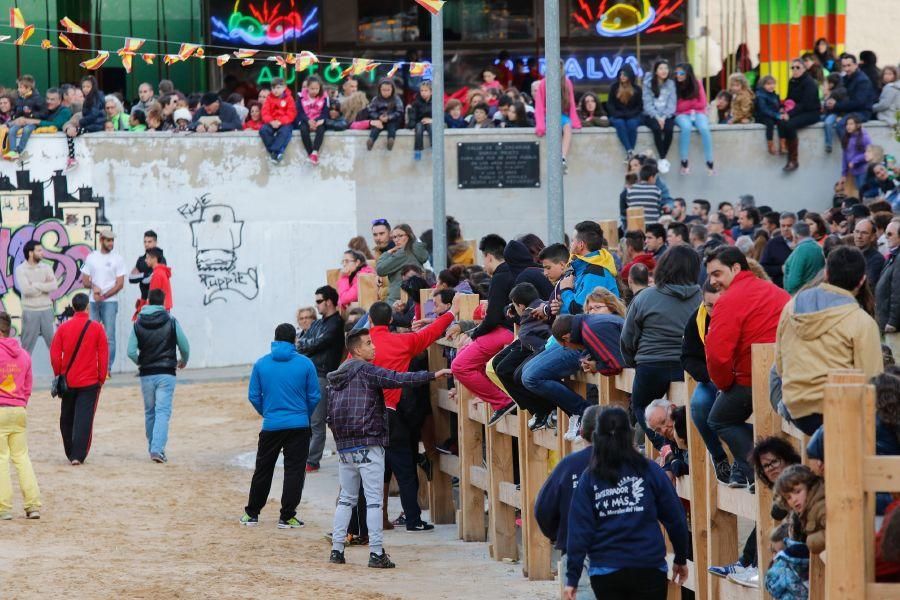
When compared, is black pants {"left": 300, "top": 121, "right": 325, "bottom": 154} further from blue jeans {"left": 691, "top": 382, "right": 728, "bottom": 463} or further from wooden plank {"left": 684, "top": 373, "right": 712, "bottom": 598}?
blue jeans {"left": 691, "top": 382, "right": 728, "bottom": 463}

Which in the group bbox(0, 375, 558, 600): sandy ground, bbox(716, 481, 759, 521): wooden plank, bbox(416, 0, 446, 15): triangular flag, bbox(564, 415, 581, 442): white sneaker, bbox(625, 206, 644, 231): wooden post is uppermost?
bbox(416, 0, 446, 15): triangular flag

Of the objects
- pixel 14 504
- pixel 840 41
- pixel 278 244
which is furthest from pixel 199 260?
pixel 840 41

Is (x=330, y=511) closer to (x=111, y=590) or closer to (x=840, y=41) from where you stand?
(x=111, y=590)

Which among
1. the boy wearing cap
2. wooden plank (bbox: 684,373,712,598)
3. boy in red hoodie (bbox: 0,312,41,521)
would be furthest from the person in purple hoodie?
wooden plank (bbox: 684,373,712,598)

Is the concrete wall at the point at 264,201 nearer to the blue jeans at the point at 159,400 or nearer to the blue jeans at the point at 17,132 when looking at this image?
the blue jeans at the point at 17,132

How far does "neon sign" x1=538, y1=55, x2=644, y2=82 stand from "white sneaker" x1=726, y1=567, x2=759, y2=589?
23684mm

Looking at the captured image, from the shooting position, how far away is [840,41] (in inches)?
1265

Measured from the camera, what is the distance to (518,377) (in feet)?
39.3

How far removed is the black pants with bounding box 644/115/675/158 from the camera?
25.4 m

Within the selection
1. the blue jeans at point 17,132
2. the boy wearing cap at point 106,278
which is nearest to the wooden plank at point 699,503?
the boy wearing cap at point 106,278

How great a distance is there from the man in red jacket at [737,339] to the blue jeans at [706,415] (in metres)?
0.13

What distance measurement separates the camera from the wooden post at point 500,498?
13312 mm

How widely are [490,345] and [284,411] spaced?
2.43 meters

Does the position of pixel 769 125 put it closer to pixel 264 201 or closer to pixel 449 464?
pixel 264 201
